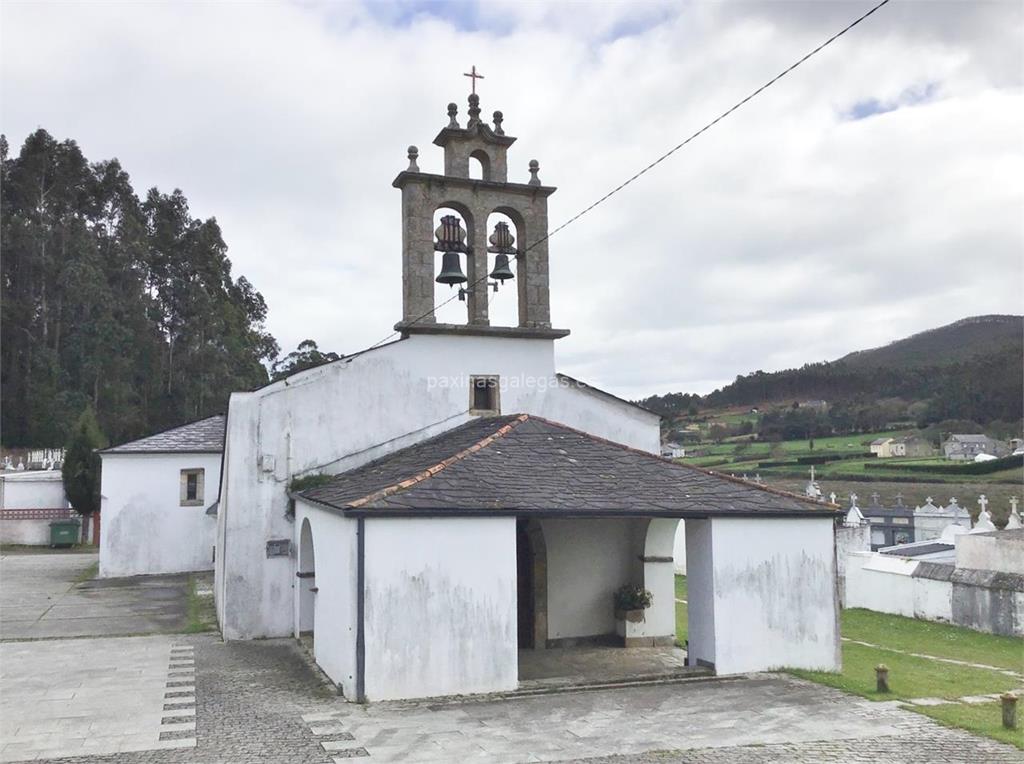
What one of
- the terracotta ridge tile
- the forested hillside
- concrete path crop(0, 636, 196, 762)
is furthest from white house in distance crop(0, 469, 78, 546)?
the terracotta ridge tile

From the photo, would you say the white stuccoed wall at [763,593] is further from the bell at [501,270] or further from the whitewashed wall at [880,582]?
the whitewashed wall at [880,582]

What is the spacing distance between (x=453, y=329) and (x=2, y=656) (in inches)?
321

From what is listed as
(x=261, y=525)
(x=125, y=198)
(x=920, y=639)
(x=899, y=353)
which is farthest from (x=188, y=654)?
(x=899, y=353)

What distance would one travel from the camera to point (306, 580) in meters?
12.9

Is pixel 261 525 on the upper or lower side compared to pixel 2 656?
upper

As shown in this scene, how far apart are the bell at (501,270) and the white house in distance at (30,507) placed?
77.3ft

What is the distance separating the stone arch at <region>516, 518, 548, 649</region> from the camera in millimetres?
12828

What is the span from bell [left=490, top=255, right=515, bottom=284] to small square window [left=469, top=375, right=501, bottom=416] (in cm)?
168

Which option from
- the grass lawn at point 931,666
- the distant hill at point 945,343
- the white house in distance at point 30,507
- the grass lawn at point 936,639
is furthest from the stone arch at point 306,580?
the distant hill at point 945,343

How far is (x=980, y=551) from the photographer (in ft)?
51.5

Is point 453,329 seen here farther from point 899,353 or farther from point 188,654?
point 899,353

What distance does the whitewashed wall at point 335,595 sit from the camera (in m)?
9.43

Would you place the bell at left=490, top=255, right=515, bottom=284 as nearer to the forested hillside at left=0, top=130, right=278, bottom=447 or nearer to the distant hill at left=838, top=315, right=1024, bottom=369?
the forested hillside at left=0, top=130, right=278, bottom=447

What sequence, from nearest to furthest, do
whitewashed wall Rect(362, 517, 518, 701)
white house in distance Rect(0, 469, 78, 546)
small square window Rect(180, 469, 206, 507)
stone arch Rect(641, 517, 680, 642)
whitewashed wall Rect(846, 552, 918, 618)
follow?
whitewashed wall Rect(362, 517, 518, 701)
stone arch Rect(641, 517, 680, 642)
whitewashed wall Rect(846, 552, 918, 618)
small square window Rect(180, 469, 206, 507)
white house in distance Rect(0, 469, 78, 546)
